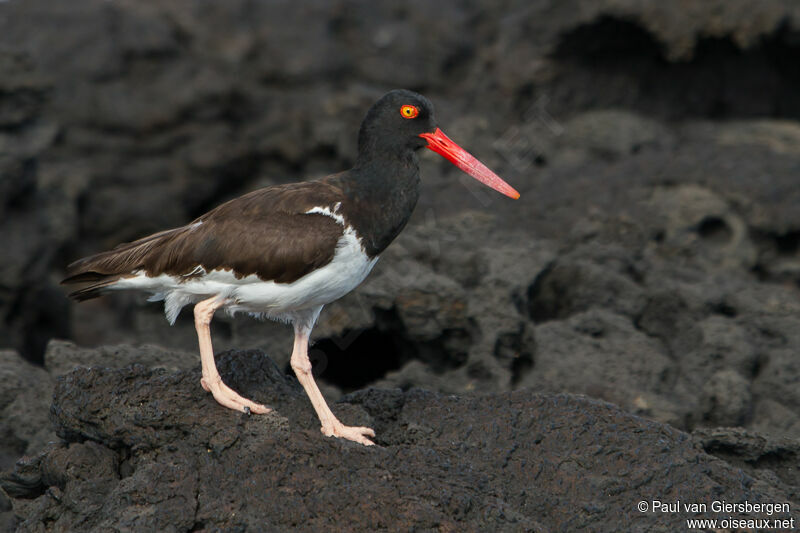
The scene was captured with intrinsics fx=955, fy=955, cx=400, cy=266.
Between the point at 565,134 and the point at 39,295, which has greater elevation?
the point at 565,134

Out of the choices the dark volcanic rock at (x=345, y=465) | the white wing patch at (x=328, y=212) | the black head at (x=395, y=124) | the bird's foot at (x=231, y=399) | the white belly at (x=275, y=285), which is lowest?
the dark volcanic rock at (x=345, y=465)

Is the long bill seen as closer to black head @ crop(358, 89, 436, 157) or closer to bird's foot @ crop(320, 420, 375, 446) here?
black head @ crop(358, 89, 436, 157)

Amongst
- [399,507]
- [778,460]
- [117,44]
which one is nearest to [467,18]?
[117,44]

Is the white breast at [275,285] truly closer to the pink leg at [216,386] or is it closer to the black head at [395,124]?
the pink leg at [216,386]

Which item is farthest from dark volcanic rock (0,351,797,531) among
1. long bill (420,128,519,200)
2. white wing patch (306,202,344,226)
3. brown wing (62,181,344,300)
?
long bill (420,128,519,200)

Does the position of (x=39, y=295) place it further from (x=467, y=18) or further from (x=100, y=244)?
(x=467, y=18)

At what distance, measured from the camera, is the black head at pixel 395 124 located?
6.69 meters

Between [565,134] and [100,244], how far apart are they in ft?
26.1

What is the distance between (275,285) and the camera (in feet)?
20.1

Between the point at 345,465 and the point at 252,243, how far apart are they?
1.66 m

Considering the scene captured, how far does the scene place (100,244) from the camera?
1619 centimetres

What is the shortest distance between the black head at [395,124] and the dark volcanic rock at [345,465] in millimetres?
1719

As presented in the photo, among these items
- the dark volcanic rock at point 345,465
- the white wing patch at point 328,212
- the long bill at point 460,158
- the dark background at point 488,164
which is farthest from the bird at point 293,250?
the dark background at point 488,164

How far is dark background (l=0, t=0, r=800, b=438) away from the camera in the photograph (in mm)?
8617
